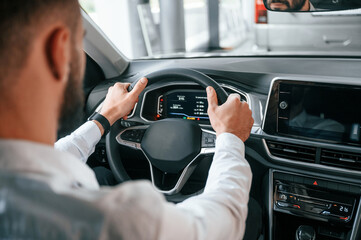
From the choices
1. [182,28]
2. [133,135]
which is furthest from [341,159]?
[182,28]

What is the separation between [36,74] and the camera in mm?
770

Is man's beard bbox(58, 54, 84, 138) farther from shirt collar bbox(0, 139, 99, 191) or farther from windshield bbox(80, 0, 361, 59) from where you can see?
windshield bbox(80, 0, 361, 59)

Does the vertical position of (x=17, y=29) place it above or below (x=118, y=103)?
above

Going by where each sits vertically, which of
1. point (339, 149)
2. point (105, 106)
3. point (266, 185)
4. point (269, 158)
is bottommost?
point (266, 185)

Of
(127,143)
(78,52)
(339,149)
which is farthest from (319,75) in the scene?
(78,52)

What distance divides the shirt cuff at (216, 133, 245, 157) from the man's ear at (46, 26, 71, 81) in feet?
2.01

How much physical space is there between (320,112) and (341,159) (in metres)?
0.24

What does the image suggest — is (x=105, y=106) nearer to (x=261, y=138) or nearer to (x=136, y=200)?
(x=261, y=138)

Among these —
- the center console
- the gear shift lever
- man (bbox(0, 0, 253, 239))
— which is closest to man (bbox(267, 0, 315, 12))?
the center console

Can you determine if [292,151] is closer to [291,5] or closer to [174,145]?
[174,145]

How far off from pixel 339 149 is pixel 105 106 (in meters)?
1.15

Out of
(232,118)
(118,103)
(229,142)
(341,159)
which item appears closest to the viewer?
(229,142)

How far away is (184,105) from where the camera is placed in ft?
6.68

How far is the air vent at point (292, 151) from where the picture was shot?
1768mm
